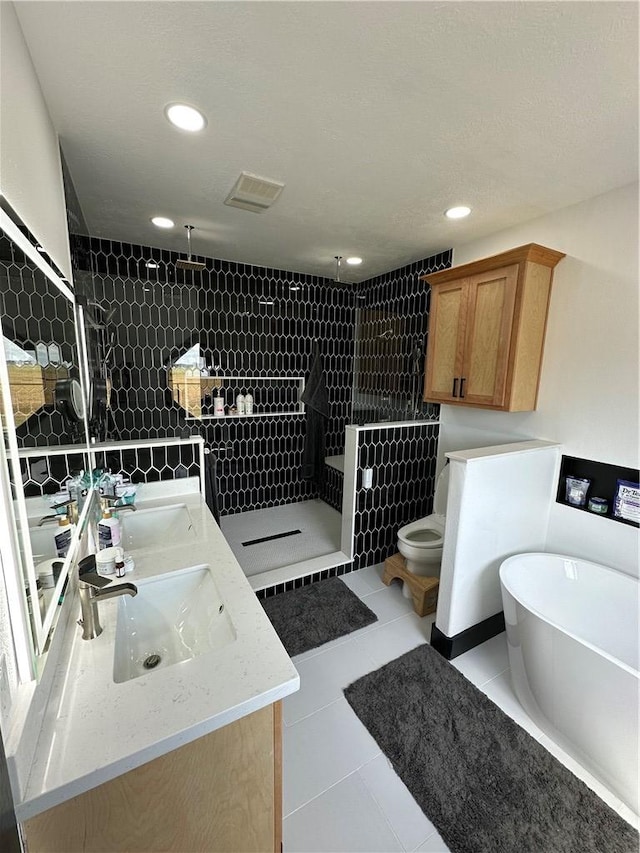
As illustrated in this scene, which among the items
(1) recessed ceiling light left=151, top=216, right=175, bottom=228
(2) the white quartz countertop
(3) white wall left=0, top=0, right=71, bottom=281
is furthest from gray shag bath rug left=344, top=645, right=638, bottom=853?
(1) recessed ceiling light left=151, top=216, right=175, bottom=228

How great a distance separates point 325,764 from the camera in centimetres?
142

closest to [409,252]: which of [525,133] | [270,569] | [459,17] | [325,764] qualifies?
[525,133]

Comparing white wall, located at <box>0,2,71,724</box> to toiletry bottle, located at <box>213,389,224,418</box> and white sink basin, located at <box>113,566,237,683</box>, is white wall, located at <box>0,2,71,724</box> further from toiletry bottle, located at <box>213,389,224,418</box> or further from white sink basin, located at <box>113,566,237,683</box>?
toiletry bottle, located at <box>213,389,224,418</box>

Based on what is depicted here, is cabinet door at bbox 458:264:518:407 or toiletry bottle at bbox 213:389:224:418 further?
toiletry bottle at bbox 213:389:224:418

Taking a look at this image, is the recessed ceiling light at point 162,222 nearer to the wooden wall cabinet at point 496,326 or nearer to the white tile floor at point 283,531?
the wooden wall cabinet at point 496,326

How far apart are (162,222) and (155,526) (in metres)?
1.96

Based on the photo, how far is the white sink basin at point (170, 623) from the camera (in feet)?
3.63

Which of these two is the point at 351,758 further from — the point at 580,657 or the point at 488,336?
the point at 488,336

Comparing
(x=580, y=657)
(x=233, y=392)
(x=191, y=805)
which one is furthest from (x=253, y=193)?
(x=580, y=657)

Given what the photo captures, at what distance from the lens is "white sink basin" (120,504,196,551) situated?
172 centimetres

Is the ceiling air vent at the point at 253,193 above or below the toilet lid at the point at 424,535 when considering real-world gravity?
above

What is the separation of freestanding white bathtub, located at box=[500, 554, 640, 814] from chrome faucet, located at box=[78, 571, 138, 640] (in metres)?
1.60

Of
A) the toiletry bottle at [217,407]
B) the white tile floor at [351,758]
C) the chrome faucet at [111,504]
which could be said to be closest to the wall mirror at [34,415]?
the chrome faucet at [111,504]

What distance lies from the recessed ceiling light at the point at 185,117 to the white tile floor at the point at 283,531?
2.47m
